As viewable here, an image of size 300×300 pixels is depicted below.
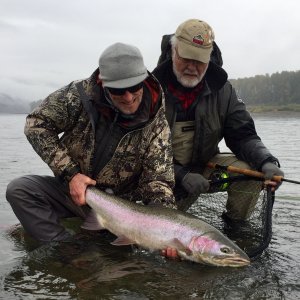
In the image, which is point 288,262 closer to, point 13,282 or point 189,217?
point 189,217

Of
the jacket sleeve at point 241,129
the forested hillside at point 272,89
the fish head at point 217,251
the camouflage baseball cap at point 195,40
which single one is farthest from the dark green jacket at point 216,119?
the forested hillside at point 272,89

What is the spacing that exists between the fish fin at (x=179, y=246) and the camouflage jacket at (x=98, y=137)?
0.67m

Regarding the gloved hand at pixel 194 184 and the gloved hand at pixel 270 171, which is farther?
the gloved hand at pixel 194 184

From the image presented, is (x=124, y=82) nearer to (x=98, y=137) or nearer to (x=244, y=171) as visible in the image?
(x=98, y=137)

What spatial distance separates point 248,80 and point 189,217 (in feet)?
433

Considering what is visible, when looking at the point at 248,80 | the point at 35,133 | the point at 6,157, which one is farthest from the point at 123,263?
the point at 248,80

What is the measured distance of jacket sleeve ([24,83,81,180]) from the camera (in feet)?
15.4

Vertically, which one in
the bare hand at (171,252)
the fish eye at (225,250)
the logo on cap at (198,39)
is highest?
the logo on cap at (198,39)

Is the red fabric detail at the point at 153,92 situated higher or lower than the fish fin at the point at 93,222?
higher

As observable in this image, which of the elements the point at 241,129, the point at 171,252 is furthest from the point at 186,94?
the point at 171,252

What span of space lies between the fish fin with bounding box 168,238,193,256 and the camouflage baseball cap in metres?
2.26

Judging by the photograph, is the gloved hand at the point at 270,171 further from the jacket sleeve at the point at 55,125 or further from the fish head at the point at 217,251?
the jacket sleeve at the point at 55,125

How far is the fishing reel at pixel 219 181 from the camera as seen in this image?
5.68 m

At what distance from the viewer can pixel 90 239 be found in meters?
5.17
